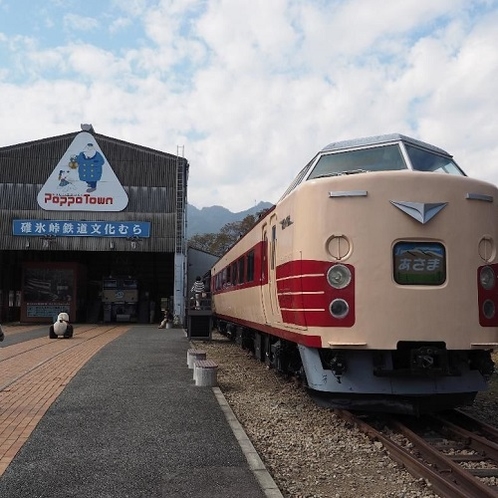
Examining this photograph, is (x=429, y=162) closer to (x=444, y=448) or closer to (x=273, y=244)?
(x=273, y=244)

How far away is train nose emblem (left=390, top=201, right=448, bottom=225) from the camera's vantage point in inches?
251

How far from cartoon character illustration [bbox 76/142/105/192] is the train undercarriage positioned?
80.6 feet

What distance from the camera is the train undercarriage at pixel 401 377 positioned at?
6371mm

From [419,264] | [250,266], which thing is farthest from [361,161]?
[250,266]

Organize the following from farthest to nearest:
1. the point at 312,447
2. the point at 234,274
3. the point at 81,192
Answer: the point at 81,192
the point at 234,274
the point at 312,447

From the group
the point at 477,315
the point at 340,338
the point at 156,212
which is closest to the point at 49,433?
the point at 340,338

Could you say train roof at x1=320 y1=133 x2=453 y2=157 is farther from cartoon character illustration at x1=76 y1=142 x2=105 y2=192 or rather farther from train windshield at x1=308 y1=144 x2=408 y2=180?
cartoon character illustration at x1=76 y1=142 x2=105 y2=192

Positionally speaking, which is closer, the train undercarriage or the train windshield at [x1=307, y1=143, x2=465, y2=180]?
the train undercarriage

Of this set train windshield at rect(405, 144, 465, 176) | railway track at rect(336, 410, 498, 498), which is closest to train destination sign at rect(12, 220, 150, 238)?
train windshield at rect(405, 144, 465, 176)

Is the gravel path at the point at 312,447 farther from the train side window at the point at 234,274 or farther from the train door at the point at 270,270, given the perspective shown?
the train side window at the point at 234,274

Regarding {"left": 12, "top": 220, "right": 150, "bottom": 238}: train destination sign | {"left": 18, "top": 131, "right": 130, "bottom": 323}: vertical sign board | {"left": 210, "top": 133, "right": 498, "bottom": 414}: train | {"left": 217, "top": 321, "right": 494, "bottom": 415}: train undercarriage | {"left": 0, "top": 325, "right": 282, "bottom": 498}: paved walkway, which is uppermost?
{"left": 18, "top": 131, "right": 130, "bottom": 323}: vertical sign board

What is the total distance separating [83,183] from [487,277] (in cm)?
2549

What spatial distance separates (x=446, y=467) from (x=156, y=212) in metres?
25.8

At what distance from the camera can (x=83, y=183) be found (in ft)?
96.3
